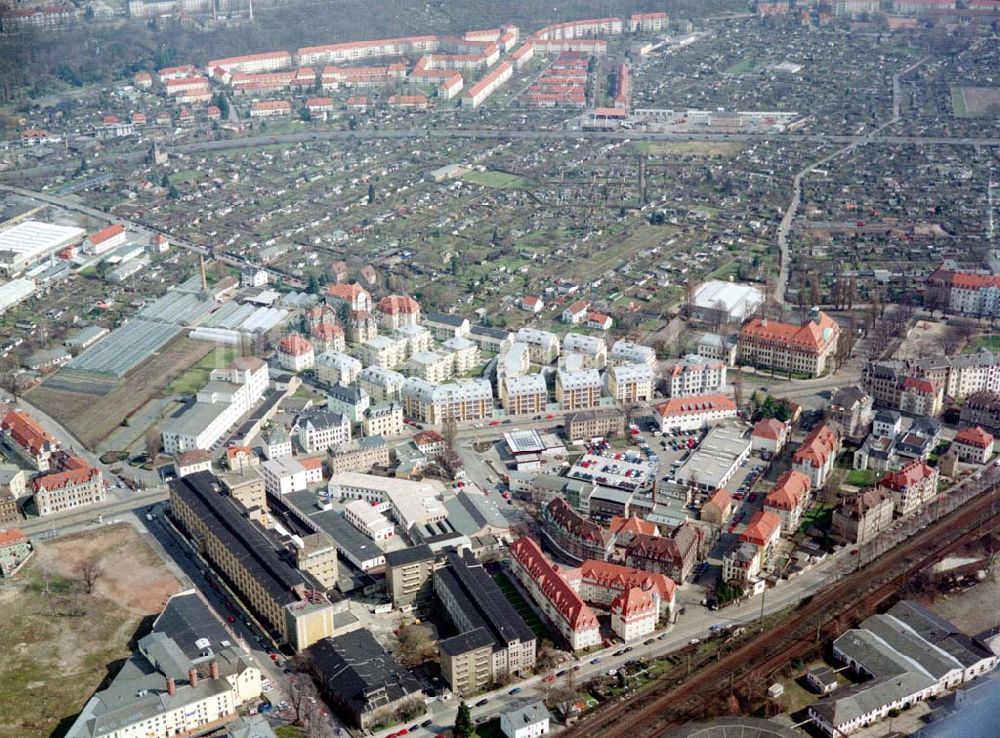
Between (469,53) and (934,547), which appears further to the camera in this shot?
(469,53)

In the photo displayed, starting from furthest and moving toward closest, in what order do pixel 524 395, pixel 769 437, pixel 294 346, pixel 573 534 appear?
pixel 294 346 → pixel 524 395 → pixel 769 437 → pixel 573 534

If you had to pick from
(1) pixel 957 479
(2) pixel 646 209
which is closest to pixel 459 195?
(2) pixel 646 209

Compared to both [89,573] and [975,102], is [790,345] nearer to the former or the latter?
[89,573]

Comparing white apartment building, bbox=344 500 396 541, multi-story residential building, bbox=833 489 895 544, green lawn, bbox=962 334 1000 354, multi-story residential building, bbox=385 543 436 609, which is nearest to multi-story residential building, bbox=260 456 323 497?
white apartment building, bbox=344 500 396 541

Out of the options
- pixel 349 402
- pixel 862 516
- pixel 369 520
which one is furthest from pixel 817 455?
pixel 349 402

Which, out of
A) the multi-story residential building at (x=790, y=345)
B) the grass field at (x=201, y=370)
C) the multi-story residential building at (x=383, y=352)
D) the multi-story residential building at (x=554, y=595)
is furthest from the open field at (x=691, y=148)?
the multi-story residential building at (x=554, y=595)

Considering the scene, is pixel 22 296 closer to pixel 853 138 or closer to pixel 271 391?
pixel 271 391
